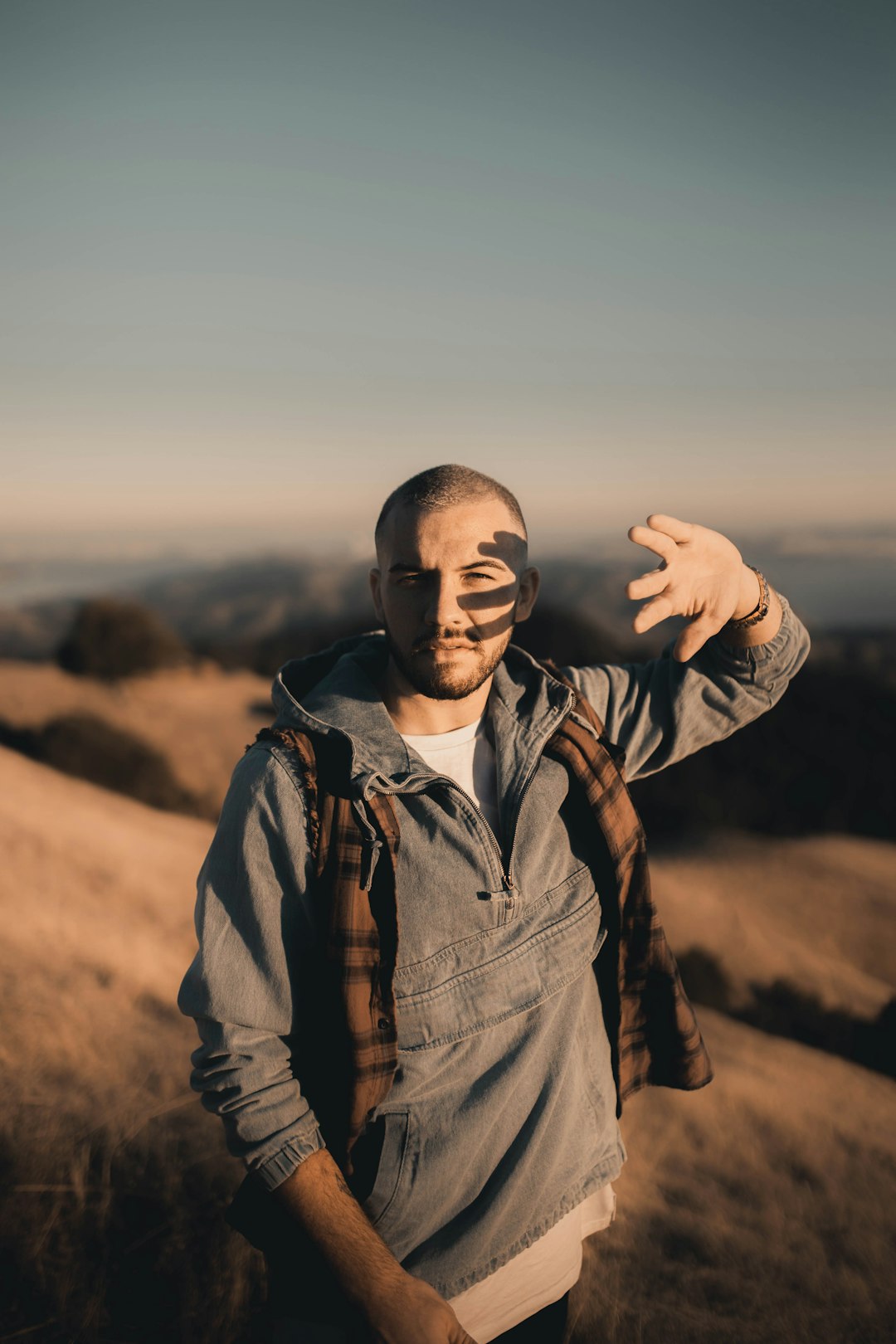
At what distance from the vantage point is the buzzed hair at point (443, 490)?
73.2 inches

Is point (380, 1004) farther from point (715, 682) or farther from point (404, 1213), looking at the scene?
point (715, 682)

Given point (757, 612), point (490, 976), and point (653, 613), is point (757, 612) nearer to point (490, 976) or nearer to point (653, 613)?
point (653, 613)

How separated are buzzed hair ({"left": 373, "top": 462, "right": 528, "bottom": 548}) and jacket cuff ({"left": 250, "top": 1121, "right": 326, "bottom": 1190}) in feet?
4.21

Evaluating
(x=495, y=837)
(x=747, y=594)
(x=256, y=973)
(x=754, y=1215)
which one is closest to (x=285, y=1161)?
(x=256, y=973)

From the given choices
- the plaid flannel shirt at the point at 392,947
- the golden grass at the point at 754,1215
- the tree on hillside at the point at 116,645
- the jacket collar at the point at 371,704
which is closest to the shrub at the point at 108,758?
the tree on hillside at the point at 116,645

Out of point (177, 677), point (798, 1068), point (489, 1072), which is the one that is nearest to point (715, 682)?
point (489, 1072)

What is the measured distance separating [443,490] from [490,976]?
3.47 feet

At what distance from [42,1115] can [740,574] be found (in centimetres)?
362

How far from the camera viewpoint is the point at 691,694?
211cm

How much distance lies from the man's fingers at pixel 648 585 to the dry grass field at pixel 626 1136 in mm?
2562

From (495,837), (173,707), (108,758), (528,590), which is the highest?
(528,590)

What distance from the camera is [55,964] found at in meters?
4.88

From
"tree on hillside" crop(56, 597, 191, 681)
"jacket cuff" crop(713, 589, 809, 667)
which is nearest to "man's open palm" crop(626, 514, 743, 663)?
"jacket cuff" crop(713, 589, 809, 667)

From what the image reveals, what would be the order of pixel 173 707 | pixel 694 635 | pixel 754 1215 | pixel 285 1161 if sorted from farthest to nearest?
pixel 173 707
pixel 754 1215
pixel 694 635
pixel 285 1161
